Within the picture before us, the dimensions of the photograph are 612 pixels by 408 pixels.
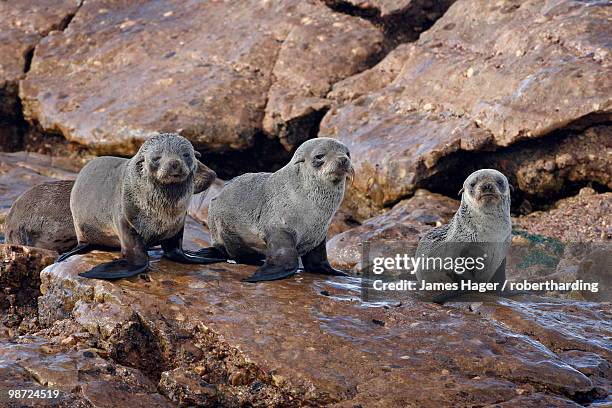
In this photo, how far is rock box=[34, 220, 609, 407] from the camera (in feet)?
19.8

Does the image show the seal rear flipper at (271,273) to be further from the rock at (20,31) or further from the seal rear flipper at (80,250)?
the rock at (20,31)

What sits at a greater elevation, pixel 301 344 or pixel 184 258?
pixel 184 258

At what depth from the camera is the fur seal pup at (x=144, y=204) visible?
7562mm

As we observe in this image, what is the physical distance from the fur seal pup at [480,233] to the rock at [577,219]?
2.71 metres

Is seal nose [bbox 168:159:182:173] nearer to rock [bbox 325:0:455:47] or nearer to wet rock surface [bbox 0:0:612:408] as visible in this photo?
wet rock surface [bbox 0:0:612:408]

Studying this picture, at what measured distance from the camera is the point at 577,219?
421 inches

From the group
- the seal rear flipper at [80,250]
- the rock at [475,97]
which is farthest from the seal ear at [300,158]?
the rock at [475,97]

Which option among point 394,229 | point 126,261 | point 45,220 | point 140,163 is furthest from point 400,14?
point 126,261

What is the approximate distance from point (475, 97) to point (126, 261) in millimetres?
5824

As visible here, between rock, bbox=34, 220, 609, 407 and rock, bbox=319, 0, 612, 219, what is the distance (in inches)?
159

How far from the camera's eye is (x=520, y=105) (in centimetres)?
1118

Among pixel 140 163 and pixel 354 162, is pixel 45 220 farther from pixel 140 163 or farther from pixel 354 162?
pixel 354 162

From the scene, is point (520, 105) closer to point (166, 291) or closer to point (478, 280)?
point (478, 280)

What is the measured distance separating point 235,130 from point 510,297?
6310 mm
